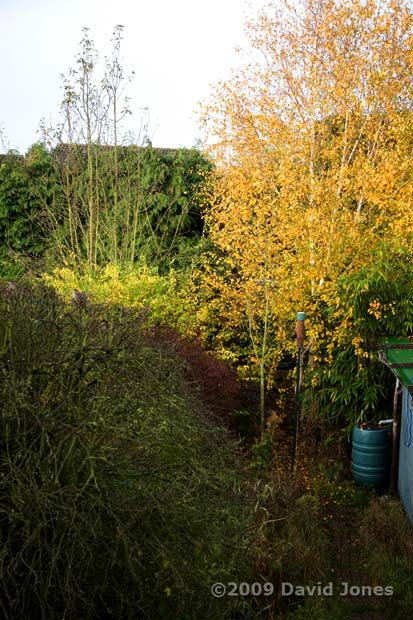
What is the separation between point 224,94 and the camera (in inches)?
404

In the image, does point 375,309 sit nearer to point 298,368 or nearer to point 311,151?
point 298,368

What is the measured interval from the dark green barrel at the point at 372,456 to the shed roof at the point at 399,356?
41.3 inches

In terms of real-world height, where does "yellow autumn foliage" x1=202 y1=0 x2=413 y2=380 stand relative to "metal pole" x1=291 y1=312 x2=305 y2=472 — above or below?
above

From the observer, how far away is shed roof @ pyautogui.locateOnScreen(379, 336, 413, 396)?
648cm

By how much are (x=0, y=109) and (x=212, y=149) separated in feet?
15.6

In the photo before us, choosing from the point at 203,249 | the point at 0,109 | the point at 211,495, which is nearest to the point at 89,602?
the point at 211,495

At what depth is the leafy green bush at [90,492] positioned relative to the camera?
9.41 ft

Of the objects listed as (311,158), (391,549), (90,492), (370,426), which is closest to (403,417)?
(370,426)

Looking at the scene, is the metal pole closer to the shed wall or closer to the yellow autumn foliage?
the yellow autumn foliage

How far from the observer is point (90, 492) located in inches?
120

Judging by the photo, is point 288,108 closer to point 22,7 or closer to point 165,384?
point 22,7

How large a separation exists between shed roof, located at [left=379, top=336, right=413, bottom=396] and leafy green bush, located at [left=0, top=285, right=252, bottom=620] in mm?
3136

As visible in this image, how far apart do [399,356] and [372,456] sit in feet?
4.73

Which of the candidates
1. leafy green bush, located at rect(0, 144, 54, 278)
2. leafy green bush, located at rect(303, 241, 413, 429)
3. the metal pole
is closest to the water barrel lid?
leafy green bush, located at rect(303, 241, 413, 429)
